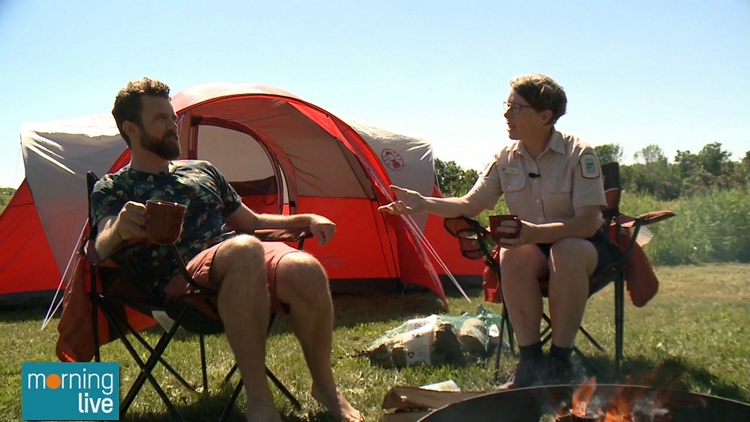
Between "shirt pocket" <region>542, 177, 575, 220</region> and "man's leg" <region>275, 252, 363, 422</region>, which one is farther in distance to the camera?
"shirt pocket" <region>542, 177, 575, 220</region>

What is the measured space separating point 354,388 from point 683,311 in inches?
73.5

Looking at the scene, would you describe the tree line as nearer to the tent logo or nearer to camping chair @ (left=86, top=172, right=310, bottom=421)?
the tent logo

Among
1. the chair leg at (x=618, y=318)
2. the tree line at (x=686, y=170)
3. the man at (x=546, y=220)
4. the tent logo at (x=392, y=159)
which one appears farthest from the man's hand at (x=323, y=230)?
the tree line at (x=686, y=170)

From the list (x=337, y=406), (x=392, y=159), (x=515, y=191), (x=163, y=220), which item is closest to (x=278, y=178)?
(x=392, y=159)

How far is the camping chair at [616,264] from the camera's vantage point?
7.68 ft

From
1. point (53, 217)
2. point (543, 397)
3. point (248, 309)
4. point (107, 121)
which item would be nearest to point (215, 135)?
point (107, 121)

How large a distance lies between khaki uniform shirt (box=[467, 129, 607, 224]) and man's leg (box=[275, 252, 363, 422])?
2.71 feet

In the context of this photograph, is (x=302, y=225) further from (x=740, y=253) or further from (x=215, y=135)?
(x=740, y=253)

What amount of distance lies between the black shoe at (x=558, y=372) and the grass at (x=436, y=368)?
0.95ft

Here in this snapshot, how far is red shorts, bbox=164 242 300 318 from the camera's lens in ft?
6.24

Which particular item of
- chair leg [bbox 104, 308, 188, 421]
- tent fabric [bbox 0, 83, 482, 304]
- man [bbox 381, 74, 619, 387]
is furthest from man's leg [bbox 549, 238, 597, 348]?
tent fabric [bbox 0, 83, 482, 304]

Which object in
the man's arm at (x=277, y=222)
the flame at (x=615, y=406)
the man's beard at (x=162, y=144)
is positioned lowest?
the flame at (x=615, y=406)

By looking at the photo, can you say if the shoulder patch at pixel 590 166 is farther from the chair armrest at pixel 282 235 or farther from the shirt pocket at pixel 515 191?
the chair armrest at pixel 282 235

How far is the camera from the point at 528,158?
240 cm
